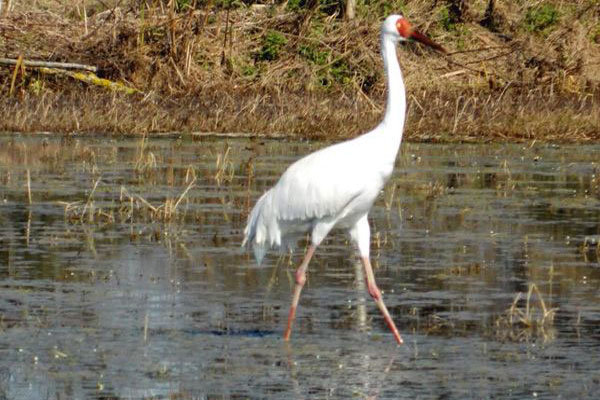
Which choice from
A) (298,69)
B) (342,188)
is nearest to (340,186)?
(342,188)

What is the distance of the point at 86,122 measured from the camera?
63.9ft

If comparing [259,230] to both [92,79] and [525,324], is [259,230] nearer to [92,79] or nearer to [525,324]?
[525,324]

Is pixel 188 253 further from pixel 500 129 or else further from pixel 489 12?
pixel 489 12

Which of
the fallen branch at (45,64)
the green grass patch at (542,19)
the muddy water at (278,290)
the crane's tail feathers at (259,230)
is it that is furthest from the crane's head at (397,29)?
the green grass patch at (542,19)

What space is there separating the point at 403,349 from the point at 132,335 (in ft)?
4.67

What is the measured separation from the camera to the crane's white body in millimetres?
8070

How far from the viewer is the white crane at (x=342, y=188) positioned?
8070 mm

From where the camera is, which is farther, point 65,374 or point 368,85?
point 368,85

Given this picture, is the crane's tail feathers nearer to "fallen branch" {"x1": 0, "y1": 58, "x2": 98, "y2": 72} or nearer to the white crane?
the white crane

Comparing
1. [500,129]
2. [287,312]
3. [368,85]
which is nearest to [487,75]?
[368,85]

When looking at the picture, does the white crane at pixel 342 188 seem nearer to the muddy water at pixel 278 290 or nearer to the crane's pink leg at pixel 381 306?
the crane's pink leg at pixel 381 306

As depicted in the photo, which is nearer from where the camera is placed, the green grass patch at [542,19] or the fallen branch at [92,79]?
the fallen branch at [92,79]

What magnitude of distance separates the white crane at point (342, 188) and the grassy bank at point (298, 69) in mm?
10591

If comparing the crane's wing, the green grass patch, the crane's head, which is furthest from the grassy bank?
the crane's wing
